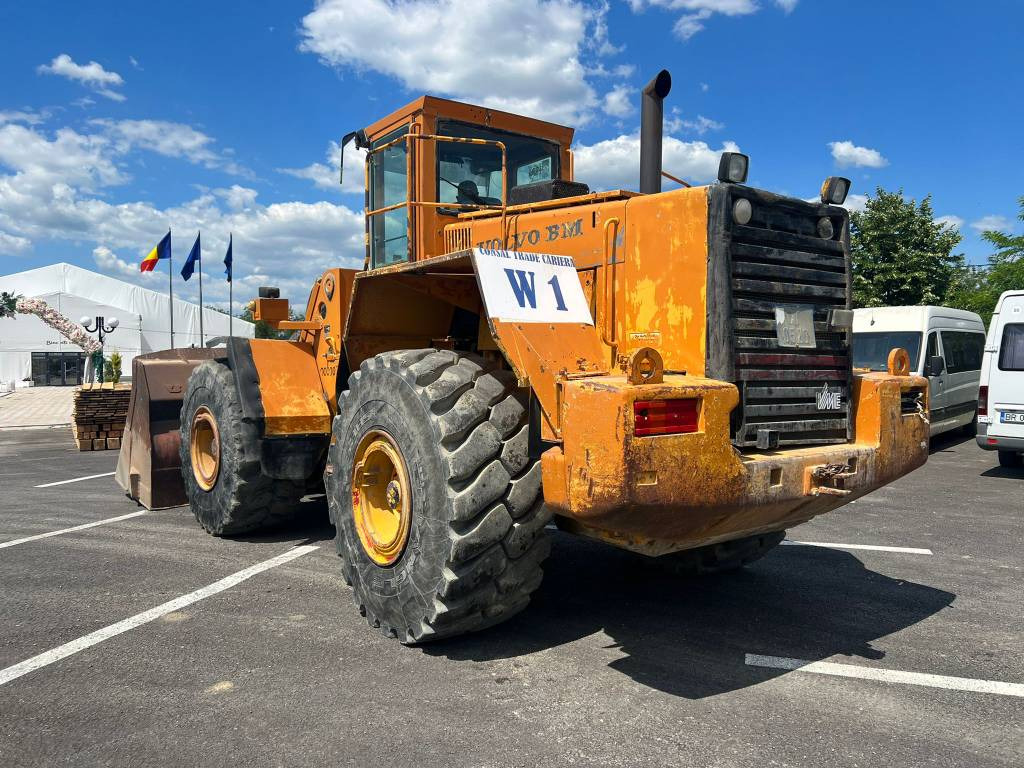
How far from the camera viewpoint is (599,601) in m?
4.67

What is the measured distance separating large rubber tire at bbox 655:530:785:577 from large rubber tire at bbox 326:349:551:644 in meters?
1.63

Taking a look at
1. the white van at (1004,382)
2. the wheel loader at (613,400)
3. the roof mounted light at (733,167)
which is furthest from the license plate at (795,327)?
the white van at (1004,382)

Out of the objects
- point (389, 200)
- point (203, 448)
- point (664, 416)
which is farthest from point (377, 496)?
point (203, 448)

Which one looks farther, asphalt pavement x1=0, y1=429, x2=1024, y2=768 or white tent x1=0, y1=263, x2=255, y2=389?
white tent x1=0, y1=263, x2=255, y2=389

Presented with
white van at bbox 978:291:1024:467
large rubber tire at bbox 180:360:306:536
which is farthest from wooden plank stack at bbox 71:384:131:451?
white van at bbox 978:291:1024:467

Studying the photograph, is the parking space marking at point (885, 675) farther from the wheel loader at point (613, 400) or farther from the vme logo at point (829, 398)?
the vme logo at point (829, 398)

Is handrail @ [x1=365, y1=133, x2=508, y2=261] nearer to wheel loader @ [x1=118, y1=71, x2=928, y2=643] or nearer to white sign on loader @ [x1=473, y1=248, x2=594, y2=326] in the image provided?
wheel loader @ [x1=118, y1=71, x2=928, y2=643]

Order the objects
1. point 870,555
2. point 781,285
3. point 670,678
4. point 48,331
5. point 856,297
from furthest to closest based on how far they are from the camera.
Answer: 1. point 48,331
2. point 856,297
3. point 870,555
4. point 781,285
5. point 670,678

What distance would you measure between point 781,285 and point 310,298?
3724 millimetres

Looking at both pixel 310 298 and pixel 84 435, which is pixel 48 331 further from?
pixel 310 298

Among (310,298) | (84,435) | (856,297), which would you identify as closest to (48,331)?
(84,435)

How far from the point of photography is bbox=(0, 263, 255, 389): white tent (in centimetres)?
4078

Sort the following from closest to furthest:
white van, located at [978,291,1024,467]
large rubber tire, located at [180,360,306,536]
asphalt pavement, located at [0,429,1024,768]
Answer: asphalt pavement, located at [0,429,1024,768], large rubber tire, located at [180,360,306,536], white van, located at [978,291,1024,467]

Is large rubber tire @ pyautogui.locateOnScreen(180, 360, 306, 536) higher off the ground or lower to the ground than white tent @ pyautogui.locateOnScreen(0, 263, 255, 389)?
lower
